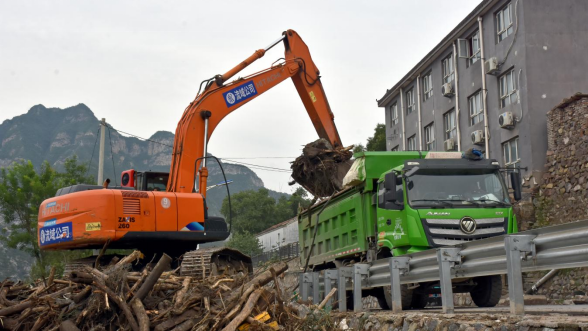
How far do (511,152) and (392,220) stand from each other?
1728cm

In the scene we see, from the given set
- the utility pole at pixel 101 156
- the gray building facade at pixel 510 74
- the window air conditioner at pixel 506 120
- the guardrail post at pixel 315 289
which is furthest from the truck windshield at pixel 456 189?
the utility pole at pixel 101 156

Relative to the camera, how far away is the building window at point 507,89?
2778 centimetres

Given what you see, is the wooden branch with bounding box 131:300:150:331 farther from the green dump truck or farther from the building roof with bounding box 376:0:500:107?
the building roof with bounding box 376:0:500:107

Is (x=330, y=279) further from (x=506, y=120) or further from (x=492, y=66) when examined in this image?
(x=492, y=66)

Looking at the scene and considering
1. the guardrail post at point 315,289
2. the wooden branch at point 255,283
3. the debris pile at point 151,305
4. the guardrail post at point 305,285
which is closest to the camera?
the debris pile at point 151,305

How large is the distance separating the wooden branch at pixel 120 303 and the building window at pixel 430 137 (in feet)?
95.4

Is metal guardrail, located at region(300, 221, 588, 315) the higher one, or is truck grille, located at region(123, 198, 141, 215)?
truck grille, located at region(123, 198, 141, 215)

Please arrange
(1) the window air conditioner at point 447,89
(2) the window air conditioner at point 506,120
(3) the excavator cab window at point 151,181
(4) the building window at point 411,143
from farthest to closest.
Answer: (4) the building window at point 411,143, (1) the window air conditioner at point 447,89, (2) the window air conditioner at point 506,120, (3) the excavator cab window at point 151,181

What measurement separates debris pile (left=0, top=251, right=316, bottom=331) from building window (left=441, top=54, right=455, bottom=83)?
2587cm

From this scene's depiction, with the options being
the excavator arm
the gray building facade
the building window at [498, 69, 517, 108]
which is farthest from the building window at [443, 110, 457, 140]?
the excavator arm

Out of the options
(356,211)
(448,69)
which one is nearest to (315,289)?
(356,211)

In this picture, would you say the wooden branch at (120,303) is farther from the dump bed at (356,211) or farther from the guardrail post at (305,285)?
the dump bed at (356,211)

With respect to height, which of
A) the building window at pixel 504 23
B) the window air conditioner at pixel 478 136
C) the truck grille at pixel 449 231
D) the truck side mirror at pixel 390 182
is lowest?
the truck grille at pixel 449 231

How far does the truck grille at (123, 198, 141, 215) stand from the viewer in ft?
42.5
